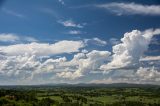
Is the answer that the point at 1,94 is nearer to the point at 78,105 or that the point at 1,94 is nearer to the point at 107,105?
the point at 78,105

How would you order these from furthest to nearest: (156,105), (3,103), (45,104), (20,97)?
(156,105) < (20,97) < (45,104) < (3,103)

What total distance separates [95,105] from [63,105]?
79.6 feet

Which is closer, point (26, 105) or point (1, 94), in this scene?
point (26, 105)

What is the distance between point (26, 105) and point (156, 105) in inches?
3640

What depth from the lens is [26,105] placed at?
155 metres

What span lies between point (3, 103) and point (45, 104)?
2979 cm

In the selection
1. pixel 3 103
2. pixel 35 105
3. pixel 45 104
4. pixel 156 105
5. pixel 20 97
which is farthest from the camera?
pixel 156 105

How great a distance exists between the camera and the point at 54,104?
7347 inches

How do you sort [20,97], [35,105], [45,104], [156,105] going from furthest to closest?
[156,105], [20,97], [45,104], [35,105]

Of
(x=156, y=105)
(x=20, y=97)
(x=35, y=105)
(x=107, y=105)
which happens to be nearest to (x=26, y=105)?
(x=35, y=105)

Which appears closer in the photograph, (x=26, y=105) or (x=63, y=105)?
(x=26, y=105)

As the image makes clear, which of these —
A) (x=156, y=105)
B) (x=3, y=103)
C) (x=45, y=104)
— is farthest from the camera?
(x=156, y=105)

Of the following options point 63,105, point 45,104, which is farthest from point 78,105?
point 45,104

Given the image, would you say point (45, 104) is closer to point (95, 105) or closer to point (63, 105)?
point (63, 105)
